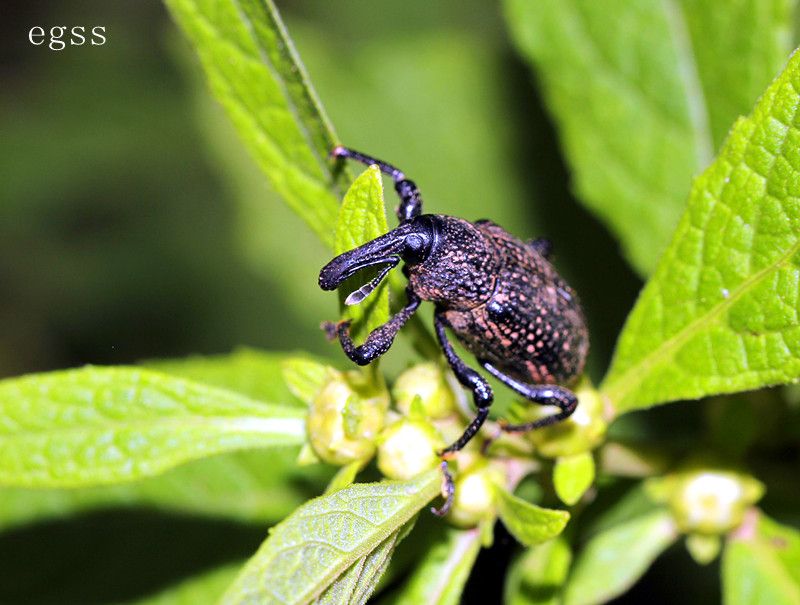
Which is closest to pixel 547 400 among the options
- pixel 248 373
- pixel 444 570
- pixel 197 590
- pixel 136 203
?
pixel 444 570

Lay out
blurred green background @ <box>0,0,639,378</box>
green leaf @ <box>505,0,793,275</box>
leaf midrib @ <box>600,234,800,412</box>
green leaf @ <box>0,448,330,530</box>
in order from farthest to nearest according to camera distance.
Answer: blurred green background @ <box>0,0,639,378</box> < green leaf @ <box>505,0,793,275</box> < green leaf @ <box>0,448,330,530</box> < leaf midrib @ <box>600,234,800,412</box>

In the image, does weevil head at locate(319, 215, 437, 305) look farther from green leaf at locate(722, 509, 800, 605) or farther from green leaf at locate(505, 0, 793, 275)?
green leaf at locate(722, 509, 800, 605)

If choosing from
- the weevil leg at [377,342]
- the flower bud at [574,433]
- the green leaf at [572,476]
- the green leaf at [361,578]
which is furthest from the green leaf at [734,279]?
the green leaf at [361,578]

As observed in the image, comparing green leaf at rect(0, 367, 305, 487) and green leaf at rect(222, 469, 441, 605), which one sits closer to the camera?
green leaf at rect(222, 469, 441, 605)

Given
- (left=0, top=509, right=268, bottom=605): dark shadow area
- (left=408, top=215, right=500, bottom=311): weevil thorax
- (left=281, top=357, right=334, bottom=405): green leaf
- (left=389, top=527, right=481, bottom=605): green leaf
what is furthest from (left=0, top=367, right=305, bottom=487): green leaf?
(left=0, top=509, right=268, bottom=605): dark shadow area

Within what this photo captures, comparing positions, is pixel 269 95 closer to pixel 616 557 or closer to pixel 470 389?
pixel 470 389

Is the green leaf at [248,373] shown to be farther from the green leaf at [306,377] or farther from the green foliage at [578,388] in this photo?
the green leaf at [306,377]

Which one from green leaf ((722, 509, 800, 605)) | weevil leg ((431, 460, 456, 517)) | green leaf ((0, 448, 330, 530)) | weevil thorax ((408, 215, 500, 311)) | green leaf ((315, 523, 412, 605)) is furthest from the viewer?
green leaf ((0, 448, 330, 530))
